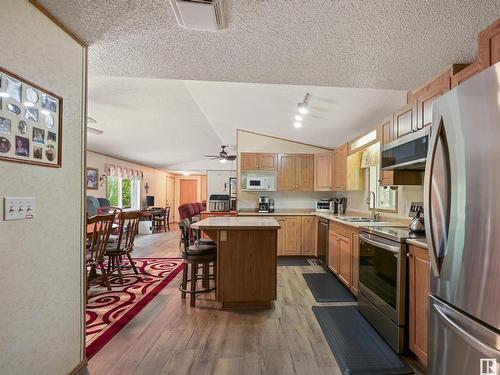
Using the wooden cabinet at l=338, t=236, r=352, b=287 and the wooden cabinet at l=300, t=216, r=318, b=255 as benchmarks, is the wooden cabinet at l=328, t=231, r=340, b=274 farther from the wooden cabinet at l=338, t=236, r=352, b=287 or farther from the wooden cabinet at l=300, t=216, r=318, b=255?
the wooden cabinet at l=300, t=216, r=318, b=255

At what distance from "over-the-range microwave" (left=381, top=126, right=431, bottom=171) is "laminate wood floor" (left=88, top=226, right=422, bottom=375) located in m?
1.69

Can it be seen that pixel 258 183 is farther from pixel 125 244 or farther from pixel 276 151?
pixel 125 244

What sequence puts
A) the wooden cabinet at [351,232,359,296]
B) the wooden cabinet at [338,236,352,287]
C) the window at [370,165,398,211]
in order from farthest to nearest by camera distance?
the window at [370,165,398,211]
the wooden cabinet at [338,236,352,287]
the wooden cabinet at [351,232,359,296]

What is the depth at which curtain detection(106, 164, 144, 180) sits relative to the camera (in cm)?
727

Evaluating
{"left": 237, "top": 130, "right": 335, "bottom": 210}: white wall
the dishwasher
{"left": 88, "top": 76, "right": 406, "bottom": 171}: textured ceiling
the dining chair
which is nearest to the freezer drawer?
{"left": 88, "top": 76, "right": 406, "bottom": 171}: textured ceiling

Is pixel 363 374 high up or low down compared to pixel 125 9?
down

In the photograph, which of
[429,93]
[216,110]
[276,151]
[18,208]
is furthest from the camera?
[276,151]

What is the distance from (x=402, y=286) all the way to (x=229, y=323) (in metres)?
1.58

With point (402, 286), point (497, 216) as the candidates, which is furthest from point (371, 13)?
point (402, 286)

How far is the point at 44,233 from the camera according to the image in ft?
4.79

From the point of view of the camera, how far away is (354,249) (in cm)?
305

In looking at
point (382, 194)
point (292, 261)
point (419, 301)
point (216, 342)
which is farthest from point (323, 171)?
point (216, 342)

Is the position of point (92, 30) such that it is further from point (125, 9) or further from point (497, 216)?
point (497, 216)

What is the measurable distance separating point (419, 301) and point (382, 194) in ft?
7.11
